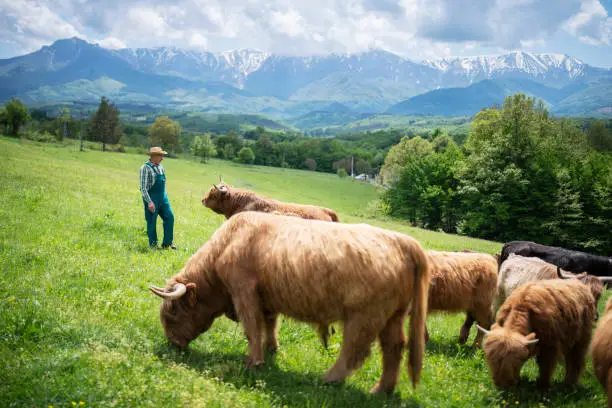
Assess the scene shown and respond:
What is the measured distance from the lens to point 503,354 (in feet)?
22.6

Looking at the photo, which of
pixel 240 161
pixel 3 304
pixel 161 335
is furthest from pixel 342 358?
pixel 240 161

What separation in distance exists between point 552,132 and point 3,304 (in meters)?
76.0

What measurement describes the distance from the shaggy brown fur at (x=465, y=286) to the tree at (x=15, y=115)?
98.7 m

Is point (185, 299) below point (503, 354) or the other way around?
the other way around

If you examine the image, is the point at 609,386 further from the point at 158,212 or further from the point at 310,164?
the point at 310,164

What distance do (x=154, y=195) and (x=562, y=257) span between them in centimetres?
1630

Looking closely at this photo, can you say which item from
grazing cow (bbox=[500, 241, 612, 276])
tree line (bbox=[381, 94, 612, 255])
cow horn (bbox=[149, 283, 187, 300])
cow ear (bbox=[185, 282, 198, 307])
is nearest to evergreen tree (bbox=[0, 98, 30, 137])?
tree line (bbox=[381, 94, 612, 255])

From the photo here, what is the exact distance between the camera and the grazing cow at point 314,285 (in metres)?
5.91

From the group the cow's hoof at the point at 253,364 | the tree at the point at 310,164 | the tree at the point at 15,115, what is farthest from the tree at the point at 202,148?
the cow's hoof at the point at 253,364

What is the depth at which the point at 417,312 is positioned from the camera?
6258 millimetres

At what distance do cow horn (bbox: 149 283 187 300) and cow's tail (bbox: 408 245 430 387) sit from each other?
371cm

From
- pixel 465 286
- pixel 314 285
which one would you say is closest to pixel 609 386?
pixel 465 286

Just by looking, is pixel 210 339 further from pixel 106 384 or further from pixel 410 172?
pixel 410 172

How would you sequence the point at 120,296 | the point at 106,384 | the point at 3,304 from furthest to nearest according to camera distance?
the point at 120,296 < the point at 3,304 < the point at 106,384
